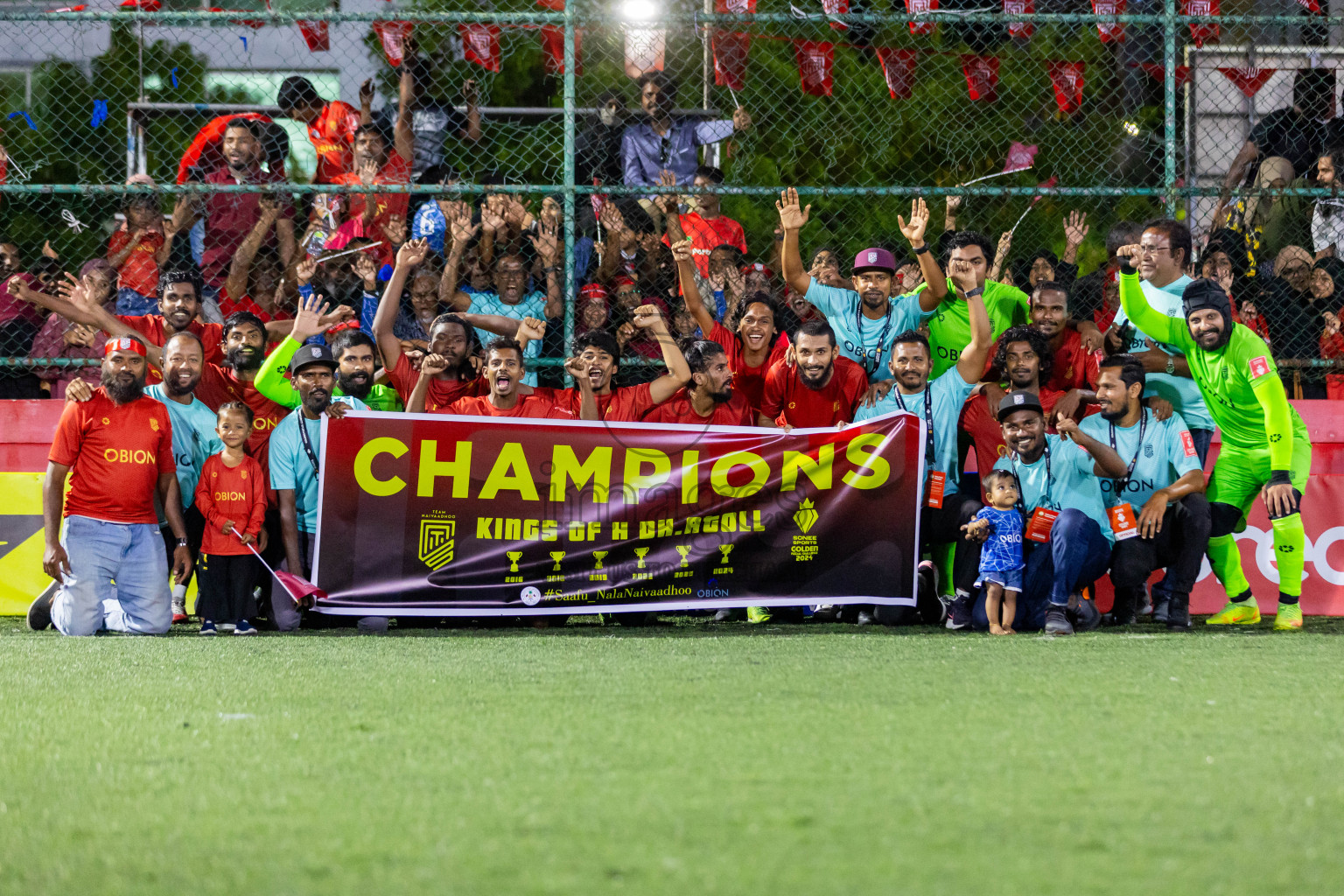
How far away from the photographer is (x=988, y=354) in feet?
23.0

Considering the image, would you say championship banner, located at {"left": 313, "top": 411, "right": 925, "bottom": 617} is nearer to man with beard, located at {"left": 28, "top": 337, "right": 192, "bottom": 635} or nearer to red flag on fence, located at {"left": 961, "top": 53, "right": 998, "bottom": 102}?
man with beard, located at {"left": 28, "top": 337, "right": 192, "bottom": 635}

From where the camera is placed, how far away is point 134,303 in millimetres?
8195

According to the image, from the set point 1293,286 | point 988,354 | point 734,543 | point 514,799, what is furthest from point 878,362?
point 514,799

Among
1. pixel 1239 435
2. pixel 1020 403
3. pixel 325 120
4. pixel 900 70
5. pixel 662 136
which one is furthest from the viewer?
pixel 900 70

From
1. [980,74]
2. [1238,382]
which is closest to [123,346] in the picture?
[1238,382]

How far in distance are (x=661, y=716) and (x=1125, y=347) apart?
4.55 metres

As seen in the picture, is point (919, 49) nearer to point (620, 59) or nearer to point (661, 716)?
point (620, 59)

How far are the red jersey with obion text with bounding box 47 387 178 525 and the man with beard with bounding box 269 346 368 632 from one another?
594 millimetres

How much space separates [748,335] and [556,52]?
9.66 ft

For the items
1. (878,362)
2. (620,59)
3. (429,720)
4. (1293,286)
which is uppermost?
Result: (620,59)

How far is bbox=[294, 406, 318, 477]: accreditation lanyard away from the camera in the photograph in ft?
22.5

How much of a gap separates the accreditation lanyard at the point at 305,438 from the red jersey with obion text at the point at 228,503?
275 millimetres

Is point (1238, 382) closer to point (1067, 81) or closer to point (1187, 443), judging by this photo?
point (1187, 443)

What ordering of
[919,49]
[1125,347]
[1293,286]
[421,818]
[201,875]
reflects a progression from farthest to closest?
[919,49], [1293,286], [1125,347], [421,818], [201,875]
